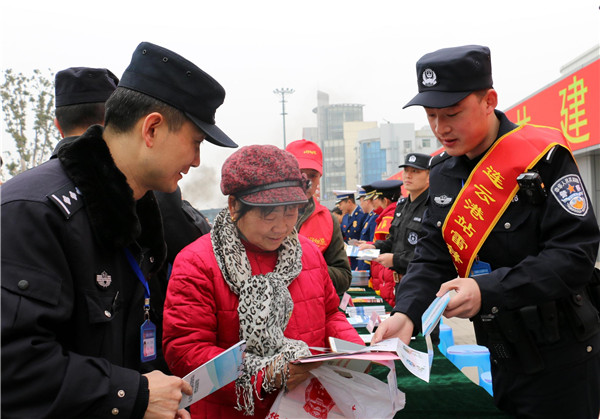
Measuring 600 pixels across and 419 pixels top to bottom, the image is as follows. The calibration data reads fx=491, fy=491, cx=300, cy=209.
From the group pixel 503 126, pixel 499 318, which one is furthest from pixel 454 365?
pixel 503 126

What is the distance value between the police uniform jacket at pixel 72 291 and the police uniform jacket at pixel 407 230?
287 cm

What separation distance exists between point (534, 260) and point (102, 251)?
1400 millimetres

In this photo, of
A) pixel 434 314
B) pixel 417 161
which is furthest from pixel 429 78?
pixel 417 161

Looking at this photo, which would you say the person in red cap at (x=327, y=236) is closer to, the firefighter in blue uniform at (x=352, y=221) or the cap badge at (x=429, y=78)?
the cap badge at (x=429, y=78)

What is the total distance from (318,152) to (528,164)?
1786mm

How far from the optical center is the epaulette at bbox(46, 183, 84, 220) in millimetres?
1182

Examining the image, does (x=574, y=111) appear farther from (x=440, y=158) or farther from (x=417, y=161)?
(x=440, y=158)

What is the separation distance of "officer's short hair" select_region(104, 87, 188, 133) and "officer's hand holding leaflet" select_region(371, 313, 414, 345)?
1033 mm

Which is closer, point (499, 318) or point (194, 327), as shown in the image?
point (194, 327)

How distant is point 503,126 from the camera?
203 centimetres

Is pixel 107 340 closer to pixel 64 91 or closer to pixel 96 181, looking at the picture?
pixel 96 181

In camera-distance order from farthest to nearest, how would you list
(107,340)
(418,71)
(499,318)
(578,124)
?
(578,124)
(418,71)
(499,318)
(107,340)

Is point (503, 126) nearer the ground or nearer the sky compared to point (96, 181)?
nearer the sky

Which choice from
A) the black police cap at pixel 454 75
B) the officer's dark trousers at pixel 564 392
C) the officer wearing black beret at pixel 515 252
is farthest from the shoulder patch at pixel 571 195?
the officer's dark trousers at pixel 564 392
